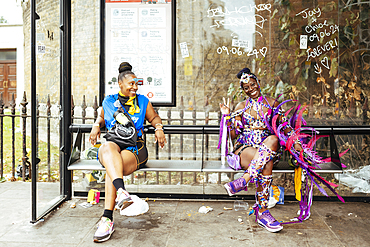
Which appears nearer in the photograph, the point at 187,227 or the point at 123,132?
the point at 187,227

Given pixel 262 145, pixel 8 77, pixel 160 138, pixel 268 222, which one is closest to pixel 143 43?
pixel 160 138

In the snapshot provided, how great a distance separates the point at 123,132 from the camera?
132 inches

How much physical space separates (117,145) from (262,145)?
4.92ft

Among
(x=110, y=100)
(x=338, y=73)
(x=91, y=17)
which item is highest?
(x=91, y=17)

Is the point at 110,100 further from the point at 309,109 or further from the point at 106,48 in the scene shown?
the point at 309,109

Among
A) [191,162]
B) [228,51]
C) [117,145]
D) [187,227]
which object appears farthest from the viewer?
[228,51]

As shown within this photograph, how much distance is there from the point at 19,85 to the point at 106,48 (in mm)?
15045

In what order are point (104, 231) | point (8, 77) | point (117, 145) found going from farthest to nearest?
point (8, 77) < point (117, 145) < point (104, 231)

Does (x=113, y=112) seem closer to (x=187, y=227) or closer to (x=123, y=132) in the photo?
(x=123, y=132)

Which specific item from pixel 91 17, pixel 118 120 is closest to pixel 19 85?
pixel 91 17

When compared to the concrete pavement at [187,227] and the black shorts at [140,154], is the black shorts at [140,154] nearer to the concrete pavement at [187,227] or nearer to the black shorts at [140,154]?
the black shorts at [140,154]

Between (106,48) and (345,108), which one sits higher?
(106,48)

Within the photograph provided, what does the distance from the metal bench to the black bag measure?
0.37 metres

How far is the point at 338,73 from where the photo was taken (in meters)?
4.09
